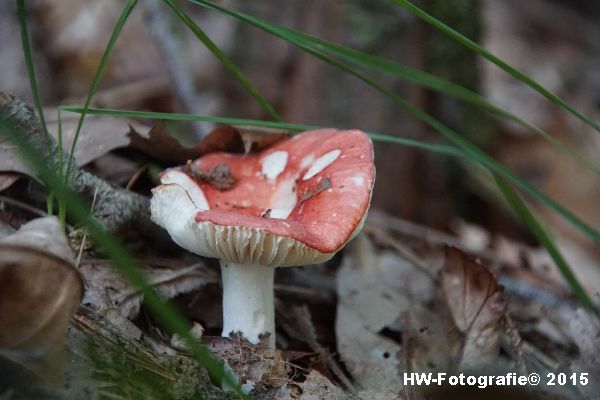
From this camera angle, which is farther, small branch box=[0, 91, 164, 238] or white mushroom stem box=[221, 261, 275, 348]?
white mushroom stem box=[221, 261, 275, 348]

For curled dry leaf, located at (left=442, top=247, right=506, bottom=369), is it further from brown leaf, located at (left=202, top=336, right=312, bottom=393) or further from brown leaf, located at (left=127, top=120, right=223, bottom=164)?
brown leaf, located at (left=127, top=120, right=223, bottom=164)

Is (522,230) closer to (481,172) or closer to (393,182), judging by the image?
(481,172)

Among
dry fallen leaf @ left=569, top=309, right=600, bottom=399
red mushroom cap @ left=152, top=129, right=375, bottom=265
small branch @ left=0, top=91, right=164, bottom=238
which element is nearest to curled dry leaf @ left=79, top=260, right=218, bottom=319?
small branch @ left=0, top=91, right=164, bottom=238

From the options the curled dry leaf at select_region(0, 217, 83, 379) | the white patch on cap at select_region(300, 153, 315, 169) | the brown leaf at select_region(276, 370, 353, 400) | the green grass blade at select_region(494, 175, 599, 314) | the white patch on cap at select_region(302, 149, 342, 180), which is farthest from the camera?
the white patch on cap at select_region(300, 153, 315, 169)

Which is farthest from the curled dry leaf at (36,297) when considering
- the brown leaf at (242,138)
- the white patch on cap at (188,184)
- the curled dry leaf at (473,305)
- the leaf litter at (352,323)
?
the curled dry leaf at (473,305)

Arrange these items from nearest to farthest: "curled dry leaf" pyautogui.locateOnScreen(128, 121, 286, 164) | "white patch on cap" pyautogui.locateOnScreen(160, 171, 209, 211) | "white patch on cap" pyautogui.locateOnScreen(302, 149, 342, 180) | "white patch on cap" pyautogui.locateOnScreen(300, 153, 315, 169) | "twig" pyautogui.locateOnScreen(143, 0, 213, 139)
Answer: "white patch on cap" pyautogui.locateOnScreen(160, 171, 209, 211) → "white patch on cap" pyautogui.locateOnScreen(302, 149, 342, 180) → "white patch on cap" pyautogui.locateOnScreen(300, 153, 315, 169) → "curled dry leaf" pyautogui.locateOnScreen(128, 121, 286, 164) → "twig" pyautogui.locateOnScreen(143, 0, 213, 139)

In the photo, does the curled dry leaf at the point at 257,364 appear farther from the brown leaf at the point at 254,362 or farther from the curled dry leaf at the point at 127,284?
the curled dry leaf at the point at 127,284

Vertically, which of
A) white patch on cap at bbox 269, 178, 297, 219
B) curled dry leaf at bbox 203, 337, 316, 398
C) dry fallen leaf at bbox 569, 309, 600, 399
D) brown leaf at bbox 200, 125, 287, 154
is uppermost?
brown leaf at bbox 200, 125, 287, 154
